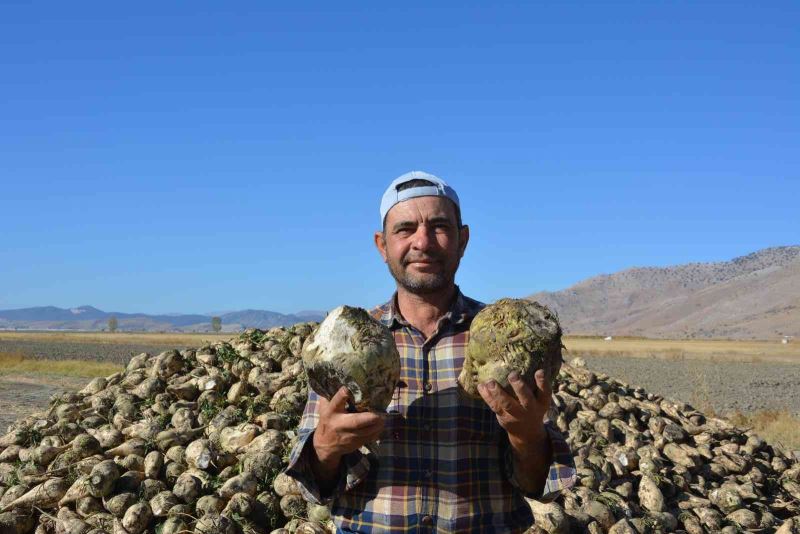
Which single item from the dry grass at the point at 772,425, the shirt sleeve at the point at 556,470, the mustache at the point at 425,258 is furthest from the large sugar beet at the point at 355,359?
the dry grass at the point at 772,425

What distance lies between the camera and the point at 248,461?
6.28 meters

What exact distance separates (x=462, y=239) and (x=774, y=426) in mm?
14244

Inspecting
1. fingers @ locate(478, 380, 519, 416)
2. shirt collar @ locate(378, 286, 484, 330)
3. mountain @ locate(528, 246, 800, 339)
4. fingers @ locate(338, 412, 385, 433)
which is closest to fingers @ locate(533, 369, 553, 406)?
fingers @ locate(478, 380, 519, 416)

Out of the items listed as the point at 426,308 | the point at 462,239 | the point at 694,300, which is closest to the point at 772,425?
the point at 462,239

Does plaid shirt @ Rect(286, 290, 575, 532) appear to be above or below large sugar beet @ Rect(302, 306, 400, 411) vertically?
below

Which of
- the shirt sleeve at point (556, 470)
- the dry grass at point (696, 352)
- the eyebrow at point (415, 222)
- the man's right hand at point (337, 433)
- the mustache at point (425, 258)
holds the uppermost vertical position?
the eyebrow at point (415, 222)

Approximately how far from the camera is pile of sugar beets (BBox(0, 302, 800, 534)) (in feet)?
19.6

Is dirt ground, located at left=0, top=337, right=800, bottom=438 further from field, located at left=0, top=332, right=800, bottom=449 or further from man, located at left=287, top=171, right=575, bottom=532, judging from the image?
man, located at left=287, top=171, right=575, bottom=532

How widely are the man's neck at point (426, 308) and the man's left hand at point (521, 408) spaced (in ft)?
2.14

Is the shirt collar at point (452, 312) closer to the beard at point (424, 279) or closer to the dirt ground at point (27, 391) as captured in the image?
the beard at point (424, 279)

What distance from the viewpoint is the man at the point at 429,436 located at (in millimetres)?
3127

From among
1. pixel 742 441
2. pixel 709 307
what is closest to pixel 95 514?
pixel 742 441

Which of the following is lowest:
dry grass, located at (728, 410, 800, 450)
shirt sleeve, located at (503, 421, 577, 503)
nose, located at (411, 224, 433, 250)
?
dry grass, located at (728, 410, 800, 450)

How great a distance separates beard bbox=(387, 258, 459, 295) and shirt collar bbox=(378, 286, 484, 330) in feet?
0.49
